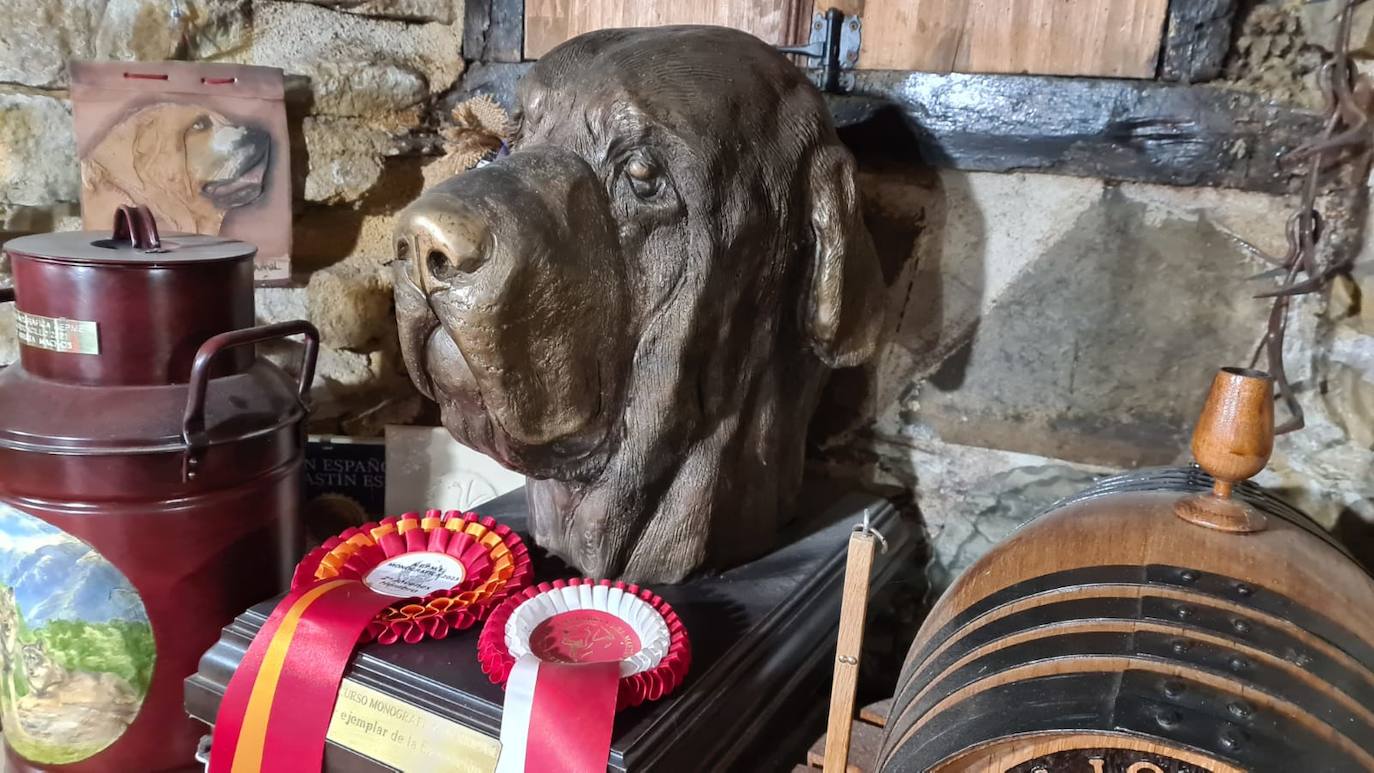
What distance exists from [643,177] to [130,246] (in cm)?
66

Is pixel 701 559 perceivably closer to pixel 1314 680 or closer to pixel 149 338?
pixel 1314 680

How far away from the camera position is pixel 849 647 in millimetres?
681

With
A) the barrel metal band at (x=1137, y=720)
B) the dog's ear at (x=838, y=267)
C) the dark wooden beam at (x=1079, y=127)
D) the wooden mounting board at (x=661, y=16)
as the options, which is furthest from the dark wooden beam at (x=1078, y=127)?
the barrel metal band at (x=1137, y=720)

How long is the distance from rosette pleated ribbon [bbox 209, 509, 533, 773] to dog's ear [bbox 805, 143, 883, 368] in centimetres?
38

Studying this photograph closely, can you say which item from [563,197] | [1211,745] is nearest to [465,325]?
[563,197]

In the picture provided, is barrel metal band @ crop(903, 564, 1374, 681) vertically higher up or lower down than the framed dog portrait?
lower down

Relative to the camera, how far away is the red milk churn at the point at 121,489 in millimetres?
967

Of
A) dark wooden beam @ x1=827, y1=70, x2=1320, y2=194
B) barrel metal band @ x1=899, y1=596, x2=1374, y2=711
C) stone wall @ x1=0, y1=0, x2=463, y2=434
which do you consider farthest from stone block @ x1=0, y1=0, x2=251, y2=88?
barrel metal band @ x1=899, y1=596, x2=1374, y2=711

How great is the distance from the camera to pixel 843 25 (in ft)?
3.80

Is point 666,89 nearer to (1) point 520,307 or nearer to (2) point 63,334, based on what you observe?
(1) point 520,307

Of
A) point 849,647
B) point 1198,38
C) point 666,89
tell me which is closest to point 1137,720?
point 849,647

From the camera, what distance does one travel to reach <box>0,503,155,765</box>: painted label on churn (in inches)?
38.5

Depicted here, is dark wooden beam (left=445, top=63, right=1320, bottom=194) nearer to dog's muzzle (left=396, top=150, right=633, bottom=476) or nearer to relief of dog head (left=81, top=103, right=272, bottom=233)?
dog's muzzle (left=396, top=150, right=633, bottom=476)

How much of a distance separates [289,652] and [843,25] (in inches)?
37.6
